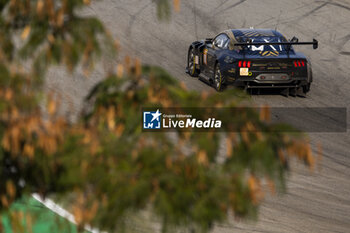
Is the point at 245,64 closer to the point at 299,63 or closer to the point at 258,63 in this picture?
the point at 258,63

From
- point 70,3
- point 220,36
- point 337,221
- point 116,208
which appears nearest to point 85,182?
point 116,208

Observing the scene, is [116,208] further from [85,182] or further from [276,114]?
[276,114]

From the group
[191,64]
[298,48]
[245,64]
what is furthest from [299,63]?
[298,48]

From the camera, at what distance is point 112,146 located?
355cm

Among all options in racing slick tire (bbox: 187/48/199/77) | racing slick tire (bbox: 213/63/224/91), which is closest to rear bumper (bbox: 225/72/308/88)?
racing slick tire (bbox: 213/63/224/91)

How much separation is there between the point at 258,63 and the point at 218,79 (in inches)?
40.7

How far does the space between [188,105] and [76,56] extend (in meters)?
0.63

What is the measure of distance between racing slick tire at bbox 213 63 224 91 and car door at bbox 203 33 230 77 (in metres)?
0.24

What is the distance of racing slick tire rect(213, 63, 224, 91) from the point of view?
610 inches

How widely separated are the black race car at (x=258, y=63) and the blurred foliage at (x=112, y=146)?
11.1m

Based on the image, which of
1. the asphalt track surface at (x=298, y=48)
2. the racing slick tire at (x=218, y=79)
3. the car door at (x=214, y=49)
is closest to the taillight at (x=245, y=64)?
the racing slick tire at (x=218, y=79)

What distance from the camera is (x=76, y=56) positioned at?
374 cm

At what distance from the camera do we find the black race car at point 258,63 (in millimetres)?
15125

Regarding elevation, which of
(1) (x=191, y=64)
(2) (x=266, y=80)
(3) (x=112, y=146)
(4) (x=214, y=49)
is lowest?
(3) (x=112, y=146)
